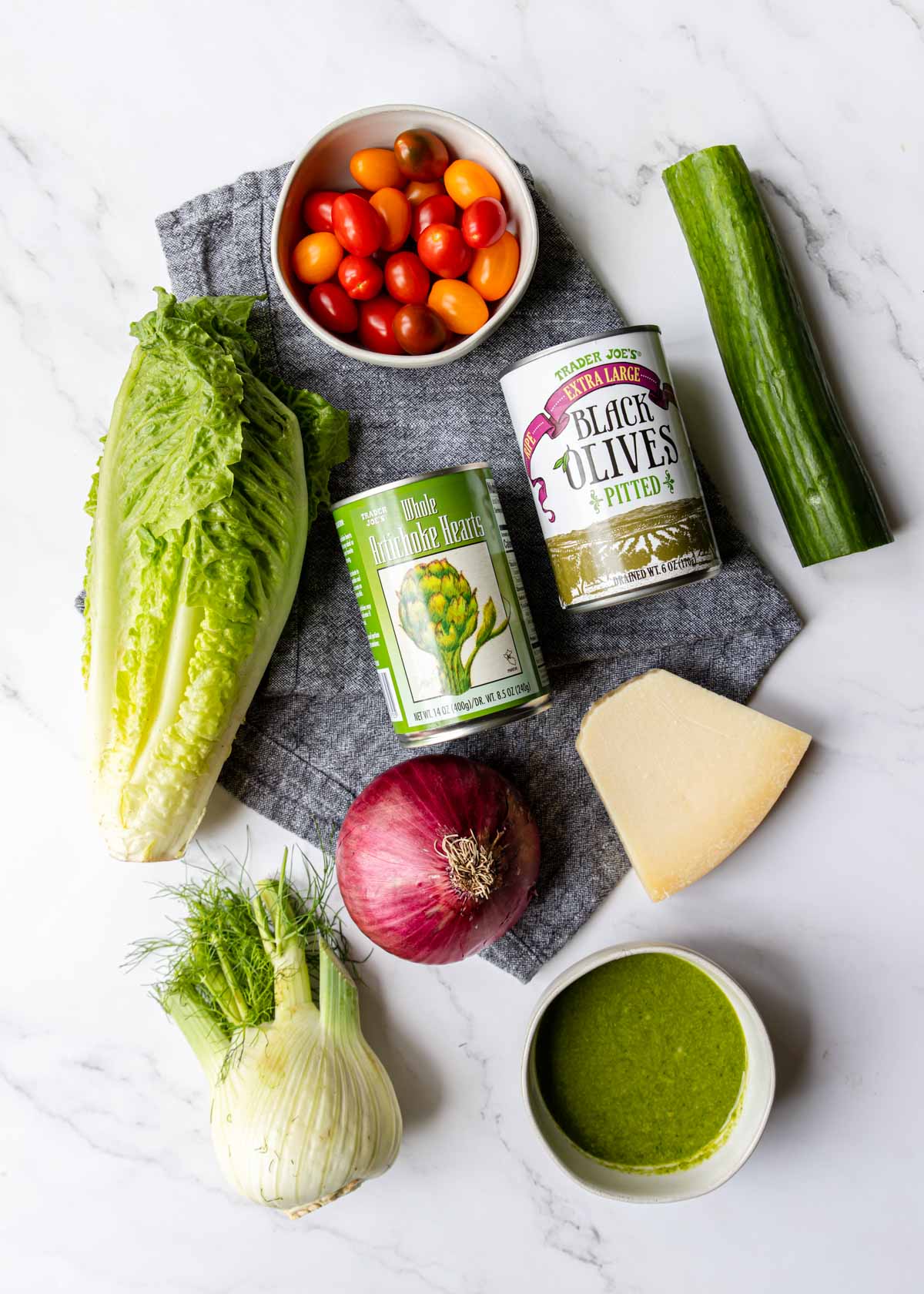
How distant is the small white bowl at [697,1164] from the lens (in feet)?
4.66

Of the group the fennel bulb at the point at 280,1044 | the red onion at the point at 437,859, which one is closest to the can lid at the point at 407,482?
the red onion at the point at 437,859

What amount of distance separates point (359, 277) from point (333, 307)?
0.06m

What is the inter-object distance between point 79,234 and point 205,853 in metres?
1.08

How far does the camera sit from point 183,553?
1.37 metres

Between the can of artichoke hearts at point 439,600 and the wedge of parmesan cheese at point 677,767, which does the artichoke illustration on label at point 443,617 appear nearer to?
the can of artichoke hearts at point 439,600

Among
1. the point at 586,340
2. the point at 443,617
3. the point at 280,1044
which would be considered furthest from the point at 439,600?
the point at 280,1044

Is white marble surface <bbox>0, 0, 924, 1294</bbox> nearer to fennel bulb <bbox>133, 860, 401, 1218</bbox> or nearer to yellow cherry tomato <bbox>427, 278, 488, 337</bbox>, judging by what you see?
fennel bulb <bbox>133, 860, 401, 1218</bbox>

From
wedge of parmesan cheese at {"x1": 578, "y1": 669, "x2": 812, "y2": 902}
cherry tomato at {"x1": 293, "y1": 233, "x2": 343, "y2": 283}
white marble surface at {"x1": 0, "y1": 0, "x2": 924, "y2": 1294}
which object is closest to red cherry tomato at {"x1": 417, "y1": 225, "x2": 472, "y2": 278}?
cherry tomato at {"x1": 293, "y1": 233, "x2": 343, "y2": 283}

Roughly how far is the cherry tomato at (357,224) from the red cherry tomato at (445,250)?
2.8 inches

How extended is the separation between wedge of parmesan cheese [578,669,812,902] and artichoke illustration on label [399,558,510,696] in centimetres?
25

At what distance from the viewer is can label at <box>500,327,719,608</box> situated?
1331 mm

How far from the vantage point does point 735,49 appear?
1.57 m

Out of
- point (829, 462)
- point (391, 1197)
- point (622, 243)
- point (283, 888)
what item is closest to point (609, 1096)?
point (391, 1197)

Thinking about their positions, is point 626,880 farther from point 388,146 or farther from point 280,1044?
point 388,146
